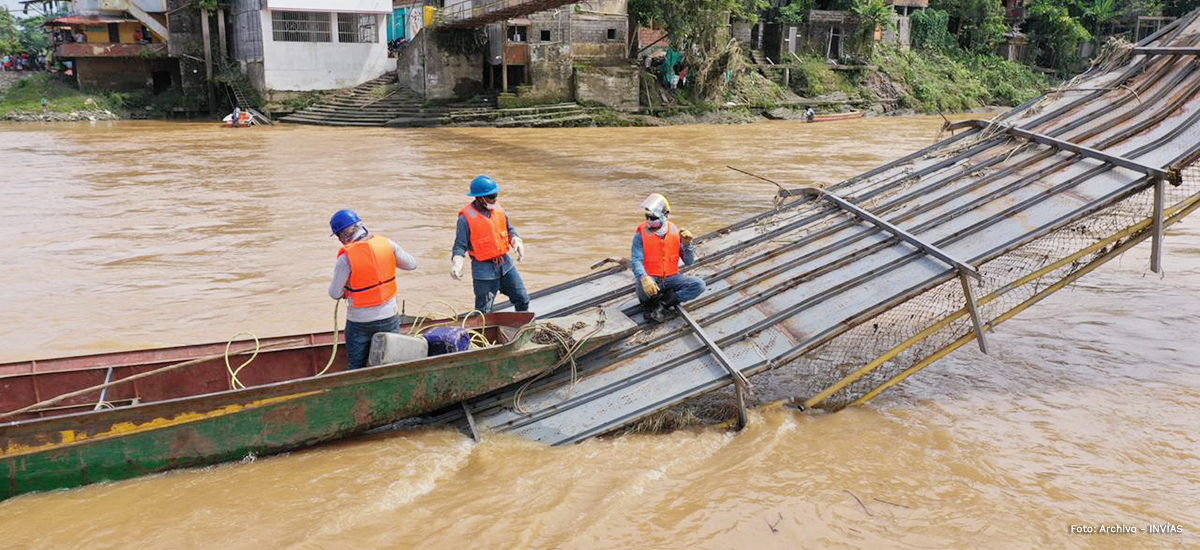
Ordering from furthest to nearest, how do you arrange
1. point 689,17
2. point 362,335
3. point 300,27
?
1. point 300,27
2. point 689,17
3. point 362,335

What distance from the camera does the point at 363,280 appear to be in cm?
558

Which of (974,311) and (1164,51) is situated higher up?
(1164,51)

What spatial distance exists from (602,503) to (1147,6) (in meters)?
49.1

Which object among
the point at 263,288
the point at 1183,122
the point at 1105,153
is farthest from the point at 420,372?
the point at 1183,122

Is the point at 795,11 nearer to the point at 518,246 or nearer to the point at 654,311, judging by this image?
the point at 654,311

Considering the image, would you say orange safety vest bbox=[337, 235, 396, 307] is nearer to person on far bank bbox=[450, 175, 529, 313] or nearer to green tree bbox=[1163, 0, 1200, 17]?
person on far bank bbox=[450, 175, 529, 313]

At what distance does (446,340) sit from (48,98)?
112 feet

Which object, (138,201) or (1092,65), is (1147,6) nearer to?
(1092,65)

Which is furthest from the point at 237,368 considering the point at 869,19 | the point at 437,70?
the point at 869,19

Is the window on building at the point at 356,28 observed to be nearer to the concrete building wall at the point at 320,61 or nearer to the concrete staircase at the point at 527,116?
the concrete building wall at the point at 320,61

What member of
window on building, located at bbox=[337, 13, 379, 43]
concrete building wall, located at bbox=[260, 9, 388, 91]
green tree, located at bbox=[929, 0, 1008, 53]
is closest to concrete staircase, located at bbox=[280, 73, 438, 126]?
concrete building wall, located at bbox=[260, 9, 388, 91]

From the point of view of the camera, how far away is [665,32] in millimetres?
34000

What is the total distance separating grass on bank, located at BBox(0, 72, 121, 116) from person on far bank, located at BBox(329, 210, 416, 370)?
1287 inches

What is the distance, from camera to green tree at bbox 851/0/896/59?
38.3 meters
